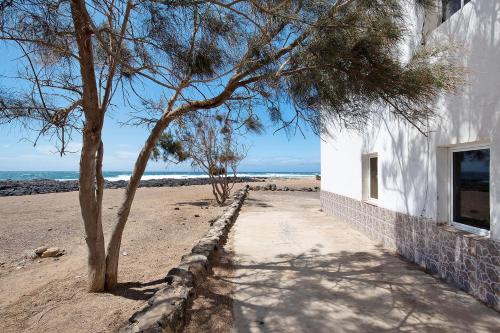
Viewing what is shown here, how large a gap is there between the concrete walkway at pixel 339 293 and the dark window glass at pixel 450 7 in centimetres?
309

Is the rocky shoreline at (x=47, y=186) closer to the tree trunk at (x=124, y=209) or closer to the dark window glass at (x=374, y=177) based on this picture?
the tree trunk at (x=124, y=209)

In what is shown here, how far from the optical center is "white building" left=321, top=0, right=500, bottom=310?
3.36 m

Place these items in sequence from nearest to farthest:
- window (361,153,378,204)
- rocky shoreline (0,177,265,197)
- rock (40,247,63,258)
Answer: rock (40,247,63,258)
window (361,153,378,204)
rocky shoreline (0,177,265,197)

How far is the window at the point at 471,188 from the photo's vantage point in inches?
145

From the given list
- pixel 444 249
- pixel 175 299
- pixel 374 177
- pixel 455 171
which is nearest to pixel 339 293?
pixel 444 249

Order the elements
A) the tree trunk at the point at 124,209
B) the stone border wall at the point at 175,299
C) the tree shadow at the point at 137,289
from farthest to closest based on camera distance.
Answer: the tree trunk at the point at 124,209 < the tree shadow at the point at 137,289 < the stone border wall at the point at 175,299

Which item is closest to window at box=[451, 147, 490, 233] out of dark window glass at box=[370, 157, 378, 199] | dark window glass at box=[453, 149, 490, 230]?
dark window glass at box=[453, 149, 490, 230]

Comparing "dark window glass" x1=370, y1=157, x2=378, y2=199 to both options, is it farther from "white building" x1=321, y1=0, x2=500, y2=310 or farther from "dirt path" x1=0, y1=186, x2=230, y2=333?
"dirt path" x1=0, y1=186, x2=230, y2=333

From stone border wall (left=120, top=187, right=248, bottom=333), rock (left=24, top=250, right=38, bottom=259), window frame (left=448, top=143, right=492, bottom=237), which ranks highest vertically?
window frame (left=448, top=143, right=492, bottom=237)

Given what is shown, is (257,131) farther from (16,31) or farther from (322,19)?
(16,31)

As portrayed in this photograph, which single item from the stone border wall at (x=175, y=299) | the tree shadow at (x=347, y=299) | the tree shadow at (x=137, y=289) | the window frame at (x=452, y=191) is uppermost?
the window frame at (x=452, y=191)

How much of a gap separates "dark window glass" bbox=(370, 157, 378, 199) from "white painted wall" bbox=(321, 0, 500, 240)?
339 millimetres

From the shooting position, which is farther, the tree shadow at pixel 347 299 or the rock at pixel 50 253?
the rock at pixel 50 253

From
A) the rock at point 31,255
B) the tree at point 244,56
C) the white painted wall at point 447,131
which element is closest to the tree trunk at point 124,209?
the tree at point 244,56
